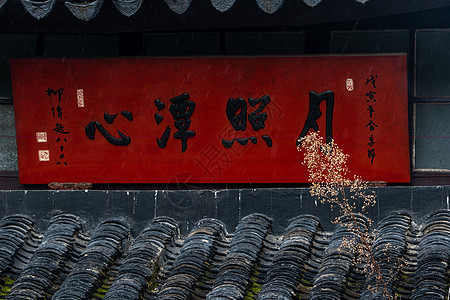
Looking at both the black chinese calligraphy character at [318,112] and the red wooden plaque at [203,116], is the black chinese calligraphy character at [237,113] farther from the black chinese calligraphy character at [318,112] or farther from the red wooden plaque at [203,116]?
the black chinese calligraphy character at [318,112]

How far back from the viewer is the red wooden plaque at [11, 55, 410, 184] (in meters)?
8.83

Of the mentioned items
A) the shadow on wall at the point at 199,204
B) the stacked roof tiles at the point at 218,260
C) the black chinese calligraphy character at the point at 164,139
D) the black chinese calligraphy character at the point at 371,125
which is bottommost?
the stacked roof tiles at the point at 218,260

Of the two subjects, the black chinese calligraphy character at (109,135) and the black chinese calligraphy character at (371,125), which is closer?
the black chinese calligraphy character at (371,125)

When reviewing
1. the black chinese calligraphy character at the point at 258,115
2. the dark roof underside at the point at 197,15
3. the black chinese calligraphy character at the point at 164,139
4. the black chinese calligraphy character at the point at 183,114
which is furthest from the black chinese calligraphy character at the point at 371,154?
the black chinese calligraphy character at the point at 164,139

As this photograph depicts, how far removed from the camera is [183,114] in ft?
29.3

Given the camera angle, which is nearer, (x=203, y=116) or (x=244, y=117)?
(x=244, y=117)

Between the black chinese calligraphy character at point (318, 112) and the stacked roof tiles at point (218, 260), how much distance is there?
157 cm

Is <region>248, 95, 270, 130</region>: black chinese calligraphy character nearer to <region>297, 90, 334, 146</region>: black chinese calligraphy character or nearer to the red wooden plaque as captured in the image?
the red wooden plaque

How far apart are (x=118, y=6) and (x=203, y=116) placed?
2.36 meters

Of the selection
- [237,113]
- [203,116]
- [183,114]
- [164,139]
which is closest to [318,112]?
[237,113]

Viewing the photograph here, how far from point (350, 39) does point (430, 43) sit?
0.84 meters

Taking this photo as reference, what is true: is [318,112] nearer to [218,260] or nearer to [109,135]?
[109,135]

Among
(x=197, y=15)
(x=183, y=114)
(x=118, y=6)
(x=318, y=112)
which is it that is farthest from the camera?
(x=183, y=114)

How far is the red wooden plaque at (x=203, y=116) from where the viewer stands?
8.83 m
